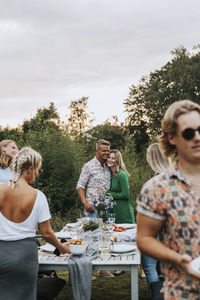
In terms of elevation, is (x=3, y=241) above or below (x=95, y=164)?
below

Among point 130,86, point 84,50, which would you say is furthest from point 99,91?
point 84,50

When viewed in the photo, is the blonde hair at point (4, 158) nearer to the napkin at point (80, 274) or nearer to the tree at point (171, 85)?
the napkin at point (80, 274)

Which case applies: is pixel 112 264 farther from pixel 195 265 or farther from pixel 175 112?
pixel 175 112

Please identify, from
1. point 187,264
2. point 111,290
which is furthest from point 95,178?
point 187,264

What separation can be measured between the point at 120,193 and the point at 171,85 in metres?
21.4

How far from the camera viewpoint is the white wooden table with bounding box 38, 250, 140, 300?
2963 mm

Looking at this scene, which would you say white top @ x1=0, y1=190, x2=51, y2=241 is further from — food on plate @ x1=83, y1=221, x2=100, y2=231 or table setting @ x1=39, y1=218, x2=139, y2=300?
food on plate @ x1=83, y1=221, x2=100, y2=231

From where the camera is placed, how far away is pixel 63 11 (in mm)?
7922

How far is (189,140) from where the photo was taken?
1.43 meters

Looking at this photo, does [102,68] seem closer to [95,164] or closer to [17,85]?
[17,85]

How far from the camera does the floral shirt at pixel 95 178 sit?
5.28 m

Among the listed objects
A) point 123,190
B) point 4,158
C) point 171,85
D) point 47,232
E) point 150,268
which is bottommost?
point 150,268

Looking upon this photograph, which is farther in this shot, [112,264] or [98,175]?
[98,175]

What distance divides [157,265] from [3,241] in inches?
73.5
